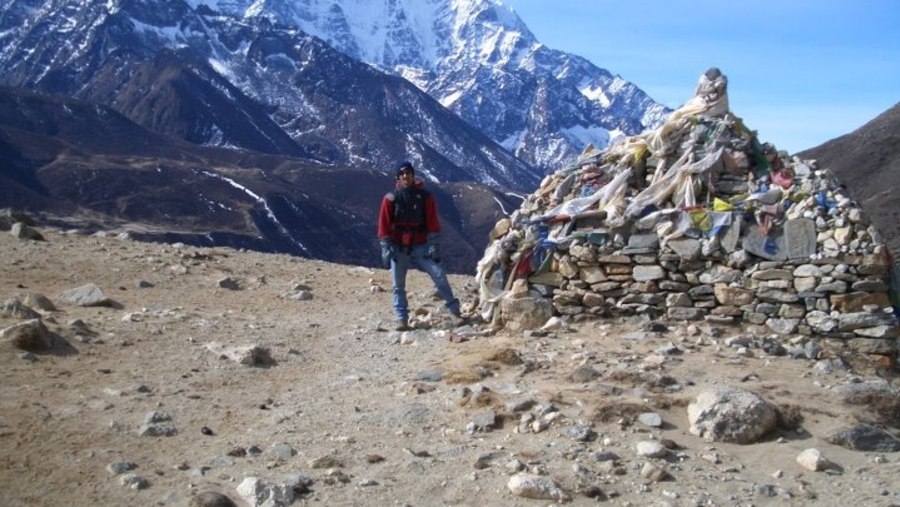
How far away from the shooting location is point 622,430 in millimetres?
6625

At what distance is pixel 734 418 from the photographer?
21.5ft

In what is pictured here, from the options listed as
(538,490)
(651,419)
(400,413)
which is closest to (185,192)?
(400,413)

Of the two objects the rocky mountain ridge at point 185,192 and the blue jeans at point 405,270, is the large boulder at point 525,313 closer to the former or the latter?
the blue jeans at point 405,270

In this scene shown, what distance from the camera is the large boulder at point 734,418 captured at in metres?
6.50

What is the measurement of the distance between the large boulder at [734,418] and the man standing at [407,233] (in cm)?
427

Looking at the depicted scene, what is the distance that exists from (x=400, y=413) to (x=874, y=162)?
60.9 meters

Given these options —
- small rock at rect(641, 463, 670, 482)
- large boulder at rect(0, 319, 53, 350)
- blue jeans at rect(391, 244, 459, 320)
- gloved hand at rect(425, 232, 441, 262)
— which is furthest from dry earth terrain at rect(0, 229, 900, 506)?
gloved hand at rect(425, 232, 441, 262)

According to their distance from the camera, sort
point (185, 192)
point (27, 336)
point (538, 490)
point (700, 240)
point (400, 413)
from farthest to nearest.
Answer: point (185, 192) → point (700, 240) → point (27, 336) → point (400, 413) → point (538, 490)

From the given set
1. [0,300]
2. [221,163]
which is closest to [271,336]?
[0,300]

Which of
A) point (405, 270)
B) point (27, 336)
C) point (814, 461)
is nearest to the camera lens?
point (814, 461)

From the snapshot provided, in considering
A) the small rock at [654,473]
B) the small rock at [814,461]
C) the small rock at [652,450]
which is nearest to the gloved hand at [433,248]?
the small rock at [652,450]

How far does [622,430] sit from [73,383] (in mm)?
4533

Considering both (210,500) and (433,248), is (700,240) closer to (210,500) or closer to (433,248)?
(433,248)

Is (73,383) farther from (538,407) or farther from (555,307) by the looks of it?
(555,307)
